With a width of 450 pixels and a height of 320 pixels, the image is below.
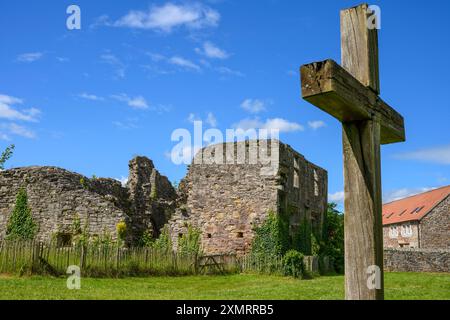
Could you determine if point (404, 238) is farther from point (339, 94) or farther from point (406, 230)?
point (339, 94)

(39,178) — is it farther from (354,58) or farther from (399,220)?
(399,220)

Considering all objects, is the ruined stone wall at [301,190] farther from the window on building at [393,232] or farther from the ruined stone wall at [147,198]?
the window on building at [393,232]

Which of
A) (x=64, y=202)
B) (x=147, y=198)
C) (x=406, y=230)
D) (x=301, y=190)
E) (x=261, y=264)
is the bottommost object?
(x=261, y=264)

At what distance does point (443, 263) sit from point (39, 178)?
87.0 ft

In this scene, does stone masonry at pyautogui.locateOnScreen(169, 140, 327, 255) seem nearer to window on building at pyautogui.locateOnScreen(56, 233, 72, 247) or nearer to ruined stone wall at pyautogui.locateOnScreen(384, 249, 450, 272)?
window on building at pyautogui.locateOnScreen(56, 233, 72, 247)

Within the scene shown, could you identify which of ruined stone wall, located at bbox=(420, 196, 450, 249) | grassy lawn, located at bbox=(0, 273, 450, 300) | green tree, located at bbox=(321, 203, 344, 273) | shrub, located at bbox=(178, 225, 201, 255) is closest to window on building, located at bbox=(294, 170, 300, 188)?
green tree, located at bbox=(321, 203, 344, 273)

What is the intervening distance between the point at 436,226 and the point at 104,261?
34525mm

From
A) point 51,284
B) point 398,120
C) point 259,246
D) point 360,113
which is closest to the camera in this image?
point 360,113

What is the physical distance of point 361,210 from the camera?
14.0ft

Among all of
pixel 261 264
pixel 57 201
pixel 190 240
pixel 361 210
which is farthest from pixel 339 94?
pixel 190 240

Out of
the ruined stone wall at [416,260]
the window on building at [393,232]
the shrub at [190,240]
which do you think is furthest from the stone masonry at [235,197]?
the window on building at [393,232]

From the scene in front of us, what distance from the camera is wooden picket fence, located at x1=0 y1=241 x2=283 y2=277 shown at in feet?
53.3

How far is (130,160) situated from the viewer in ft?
A: 92.2
